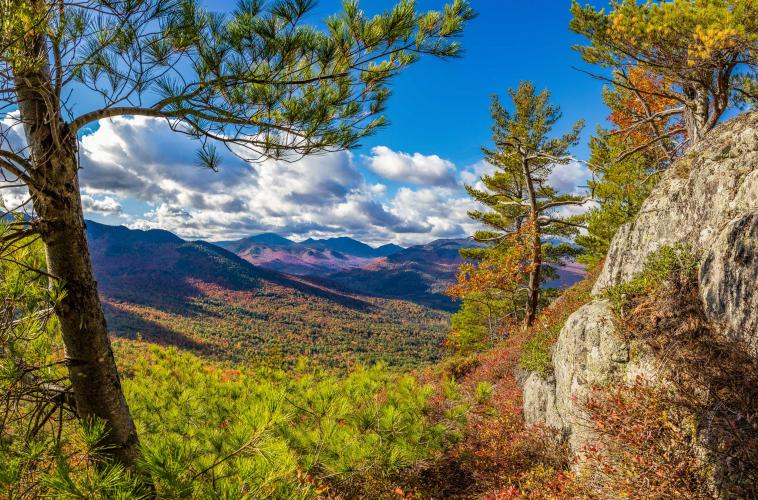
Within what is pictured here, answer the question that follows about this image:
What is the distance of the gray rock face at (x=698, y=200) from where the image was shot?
5.48m

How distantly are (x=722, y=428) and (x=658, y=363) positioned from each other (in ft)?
3.45

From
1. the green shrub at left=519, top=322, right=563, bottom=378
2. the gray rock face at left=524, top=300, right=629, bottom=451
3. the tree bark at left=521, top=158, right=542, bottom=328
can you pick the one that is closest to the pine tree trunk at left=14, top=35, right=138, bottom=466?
the gray rock face at left=524, top=300, right=629, bottom=451

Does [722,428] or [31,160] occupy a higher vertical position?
[31,160]

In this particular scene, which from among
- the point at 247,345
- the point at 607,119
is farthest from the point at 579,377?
the point at 247,345

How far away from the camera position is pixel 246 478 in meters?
2.13

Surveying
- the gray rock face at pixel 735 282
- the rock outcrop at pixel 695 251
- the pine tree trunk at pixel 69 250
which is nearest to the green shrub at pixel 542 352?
the rock outcrop at pixel 695 251

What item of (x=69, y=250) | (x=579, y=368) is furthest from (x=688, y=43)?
(x=69, y=250)

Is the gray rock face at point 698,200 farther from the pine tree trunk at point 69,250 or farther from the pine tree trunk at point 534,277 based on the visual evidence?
the pine tree trunk at point 69,250

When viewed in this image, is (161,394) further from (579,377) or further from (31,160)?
(579,377)

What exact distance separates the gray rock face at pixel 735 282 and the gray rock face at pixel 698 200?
715 millimetres

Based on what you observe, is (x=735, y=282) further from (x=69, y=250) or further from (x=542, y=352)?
(x=69, y=250)

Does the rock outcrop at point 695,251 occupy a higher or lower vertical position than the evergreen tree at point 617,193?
lower

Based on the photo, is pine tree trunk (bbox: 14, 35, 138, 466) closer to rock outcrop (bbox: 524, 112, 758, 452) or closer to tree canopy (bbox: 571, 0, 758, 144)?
rock outcrop (bbox: 524, 112, 758, 452)

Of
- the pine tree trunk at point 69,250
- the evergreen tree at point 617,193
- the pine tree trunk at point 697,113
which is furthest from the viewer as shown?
the evergreen tree at point 617,193
